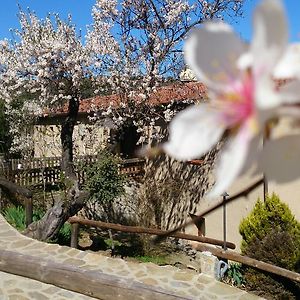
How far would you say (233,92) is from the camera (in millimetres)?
295

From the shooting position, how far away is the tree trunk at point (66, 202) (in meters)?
6.81

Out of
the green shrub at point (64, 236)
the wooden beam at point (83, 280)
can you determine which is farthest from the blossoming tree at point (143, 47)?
the wooden beam at point (83, 280)

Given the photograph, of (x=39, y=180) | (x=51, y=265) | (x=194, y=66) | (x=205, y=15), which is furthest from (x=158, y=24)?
(x=194, y=66)

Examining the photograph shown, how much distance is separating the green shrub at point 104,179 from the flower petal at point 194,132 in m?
8.17

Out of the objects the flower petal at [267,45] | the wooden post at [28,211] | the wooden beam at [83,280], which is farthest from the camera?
the wooden post at [28,211]

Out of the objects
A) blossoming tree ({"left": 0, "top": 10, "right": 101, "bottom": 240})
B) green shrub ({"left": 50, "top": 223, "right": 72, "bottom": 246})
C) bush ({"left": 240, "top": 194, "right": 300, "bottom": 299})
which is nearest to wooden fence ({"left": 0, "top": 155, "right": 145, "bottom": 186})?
blossoming tree ({"left": 0, "top": 10, "right": 101, "bottom": 240})

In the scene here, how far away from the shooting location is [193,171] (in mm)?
9398

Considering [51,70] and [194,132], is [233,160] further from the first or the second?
[51,70]

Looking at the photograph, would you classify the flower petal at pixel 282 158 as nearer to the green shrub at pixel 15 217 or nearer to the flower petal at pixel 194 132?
the flower petal at pixel 194 132

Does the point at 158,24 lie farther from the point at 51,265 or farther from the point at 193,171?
the point at 51,265

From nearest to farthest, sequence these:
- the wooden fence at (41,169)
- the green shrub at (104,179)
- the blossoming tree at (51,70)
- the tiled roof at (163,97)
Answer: the blossoming tree at (51,70)
the green shrub at (104,179)
the tiled roof at (163,97)
the wooden fence at (41,169)

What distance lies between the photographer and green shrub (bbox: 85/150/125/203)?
8438 mm

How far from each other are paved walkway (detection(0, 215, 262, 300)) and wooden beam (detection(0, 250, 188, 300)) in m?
0.08

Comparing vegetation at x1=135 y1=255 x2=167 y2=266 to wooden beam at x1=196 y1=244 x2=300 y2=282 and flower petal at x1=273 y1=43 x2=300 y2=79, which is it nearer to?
wooden beam at x1=196 y1=244 x2=300 y2=282
